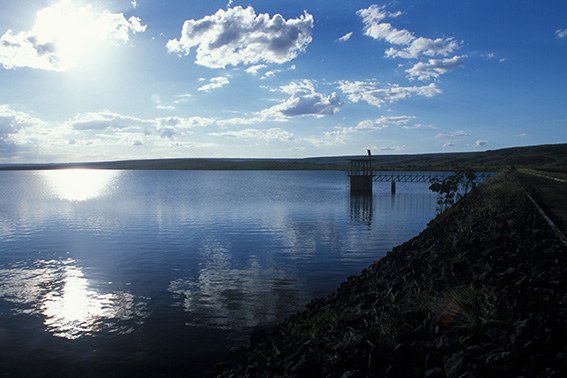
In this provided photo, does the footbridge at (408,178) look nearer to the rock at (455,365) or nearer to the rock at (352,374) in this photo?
the rock at (352,374)

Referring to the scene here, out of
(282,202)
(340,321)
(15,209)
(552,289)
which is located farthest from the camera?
(282,202)

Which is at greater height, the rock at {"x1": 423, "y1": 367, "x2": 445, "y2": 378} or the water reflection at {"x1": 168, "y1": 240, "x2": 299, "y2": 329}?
the rock at {"x1": 423, "y1": 367, "x2": 445, "y2": 378}

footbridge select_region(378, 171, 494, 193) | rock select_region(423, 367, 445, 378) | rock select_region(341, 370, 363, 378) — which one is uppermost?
rock select_region(423, 367, 445, 378)

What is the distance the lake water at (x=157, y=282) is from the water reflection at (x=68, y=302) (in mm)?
45

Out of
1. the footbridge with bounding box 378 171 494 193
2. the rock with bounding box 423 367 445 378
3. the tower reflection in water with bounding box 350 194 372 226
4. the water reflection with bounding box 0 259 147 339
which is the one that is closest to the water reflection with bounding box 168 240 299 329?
the water reflection with bounding box 0 259 147 339

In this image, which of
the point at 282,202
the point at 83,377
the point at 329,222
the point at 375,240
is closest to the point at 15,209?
the point at 282,202

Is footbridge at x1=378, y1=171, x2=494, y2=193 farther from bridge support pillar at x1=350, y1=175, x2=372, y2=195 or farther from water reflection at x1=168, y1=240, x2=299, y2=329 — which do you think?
water reflection at x1=168, y1=240, x2=299, y2=329

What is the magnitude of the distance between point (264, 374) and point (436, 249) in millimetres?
10593

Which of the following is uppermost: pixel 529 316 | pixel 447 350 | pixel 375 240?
pixel 529 316

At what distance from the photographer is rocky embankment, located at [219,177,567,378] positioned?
569 cm

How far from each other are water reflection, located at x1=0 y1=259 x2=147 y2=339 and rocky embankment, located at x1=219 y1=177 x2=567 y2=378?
5458 mm

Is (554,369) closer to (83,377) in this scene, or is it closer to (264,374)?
(264,374)

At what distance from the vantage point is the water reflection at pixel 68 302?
1334 cm

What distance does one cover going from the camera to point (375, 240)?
2906 centimetres
